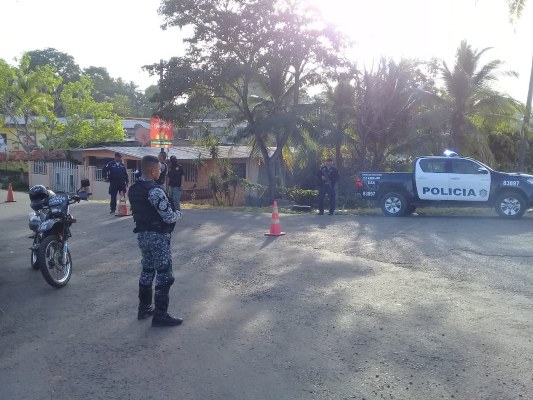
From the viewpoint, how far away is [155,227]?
6.44 metres

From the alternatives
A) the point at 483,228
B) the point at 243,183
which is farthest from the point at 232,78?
the point at 483,228

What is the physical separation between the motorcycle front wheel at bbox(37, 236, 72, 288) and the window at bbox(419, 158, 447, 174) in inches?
448

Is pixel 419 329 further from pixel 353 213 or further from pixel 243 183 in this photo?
pixel 243 183

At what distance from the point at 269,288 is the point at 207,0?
18713mm

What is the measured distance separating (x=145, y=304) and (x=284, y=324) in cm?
154

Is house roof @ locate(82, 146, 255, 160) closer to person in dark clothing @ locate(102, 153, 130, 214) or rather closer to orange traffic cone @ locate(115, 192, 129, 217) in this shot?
person in dark clothing @ locate(102, 153, 130, 214)

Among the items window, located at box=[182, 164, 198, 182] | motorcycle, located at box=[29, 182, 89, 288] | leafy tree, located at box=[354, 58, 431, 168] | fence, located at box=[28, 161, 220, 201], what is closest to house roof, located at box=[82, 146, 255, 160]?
window, located at box=[182, 164, 198, 182]

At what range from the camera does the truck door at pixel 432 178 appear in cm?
1714

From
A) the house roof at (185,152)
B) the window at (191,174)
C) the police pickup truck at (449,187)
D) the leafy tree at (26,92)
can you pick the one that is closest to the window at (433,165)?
the police pickup truck at (449,187)

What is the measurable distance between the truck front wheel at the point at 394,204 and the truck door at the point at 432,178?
1.58 feet

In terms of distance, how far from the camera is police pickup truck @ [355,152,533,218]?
1639cm

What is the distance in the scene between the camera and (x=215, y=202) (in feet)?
91.7

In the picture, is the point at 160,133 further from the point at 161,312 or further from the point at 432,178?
the point at 161,312

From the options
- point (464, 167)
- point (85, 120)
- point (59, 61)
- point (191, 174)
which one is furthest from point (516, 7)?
point (59, 61)
